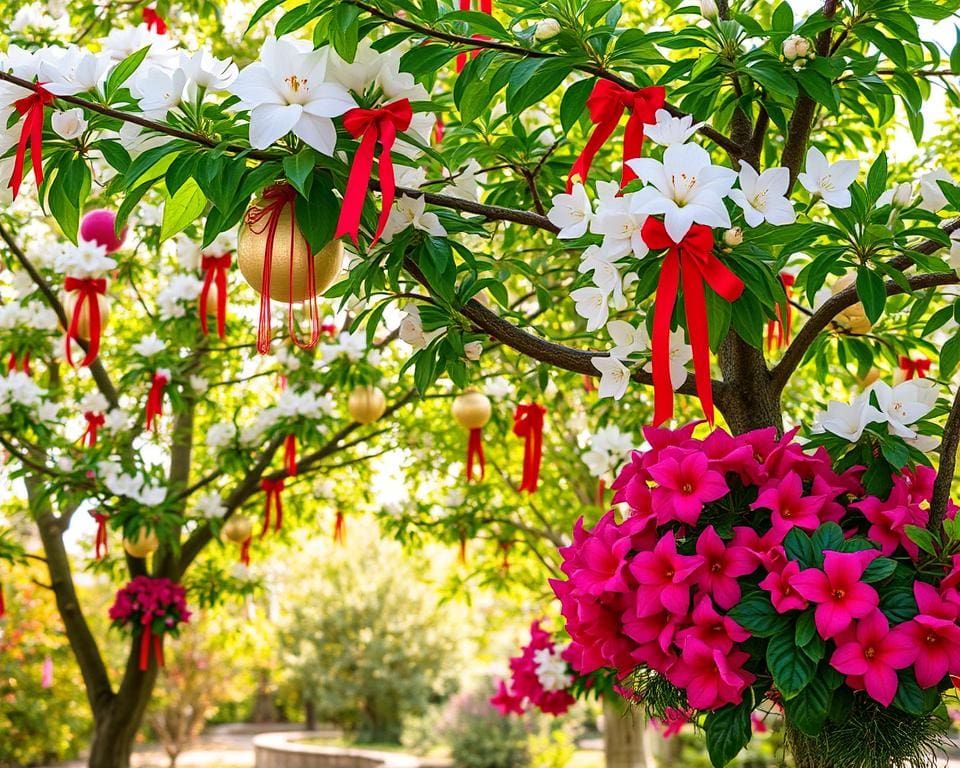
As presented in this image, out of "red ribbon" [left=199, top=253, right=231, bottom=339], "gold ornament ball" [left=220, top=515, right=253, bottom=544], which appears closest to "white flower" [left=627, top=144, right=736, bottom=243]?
"red ribbon" [left=199, top=253, right=231, bottom=339]

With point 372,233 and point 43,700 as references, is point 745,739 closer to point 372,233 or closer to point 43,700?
point 372,233

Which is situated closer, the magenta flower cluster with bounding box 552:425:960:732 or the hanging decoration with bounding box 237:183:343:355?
the magenta flower cluster with bounding box 552:425:960:732

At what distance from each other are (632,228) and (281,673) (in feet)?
50.4

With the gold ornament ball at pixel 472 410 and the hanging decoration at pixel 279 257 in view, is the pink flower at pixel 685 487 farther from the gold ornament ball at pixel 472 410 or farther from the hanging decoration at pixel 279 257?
the gold ornament ball at pixel 472 410

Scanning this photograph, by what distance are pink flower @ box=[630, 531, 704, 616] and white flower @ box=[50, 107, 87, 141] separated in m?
1.09

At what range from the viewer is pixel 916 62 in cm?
208

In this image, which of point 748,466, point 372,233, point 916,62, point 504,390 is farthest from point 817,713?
point 504,390

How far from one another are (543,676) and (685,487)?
2887 mm

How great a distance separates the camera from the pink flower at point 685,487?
4.99ft

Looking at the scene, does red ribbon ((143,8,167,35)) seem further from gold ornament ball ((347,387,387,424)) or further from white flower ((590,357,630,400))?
white flower ((590,357,630,400))

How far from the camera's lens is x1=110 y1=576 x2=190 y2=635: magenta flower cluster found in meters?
5.12

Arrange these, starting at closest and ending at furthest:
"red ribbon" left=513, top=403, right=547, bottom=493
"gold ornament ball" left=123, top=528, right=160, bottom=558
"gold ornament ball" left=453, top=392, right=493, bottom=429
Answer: "red ribbon" left=513, top=403, right=547, bottom=493, "gold ornament ball" left=453, top=392, right=493, bottom=429, "gold ornament ball" left=123, top=528, right=160, bottom=558

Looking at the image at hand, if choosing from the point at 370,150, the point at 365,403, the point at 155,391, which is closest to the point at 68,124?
the point at 370,150

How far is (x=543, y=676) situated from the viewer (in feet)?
13.9
